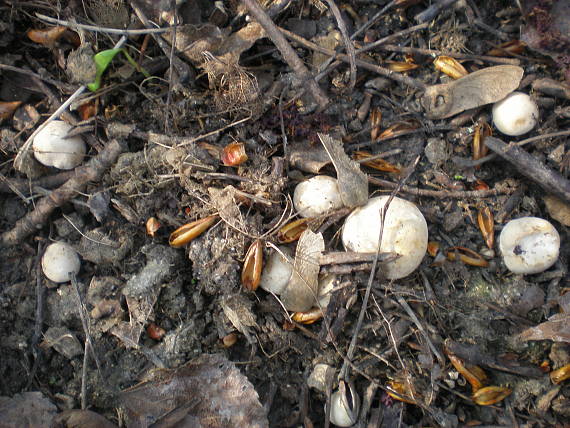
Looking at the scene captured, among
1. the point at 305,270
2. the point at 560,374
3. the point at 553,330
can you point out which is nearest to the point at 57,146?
the point at 305,270

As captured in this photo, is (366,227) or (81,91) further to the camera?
(81,91)

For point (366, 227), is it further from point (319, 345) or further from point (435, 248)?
point (319, 345)

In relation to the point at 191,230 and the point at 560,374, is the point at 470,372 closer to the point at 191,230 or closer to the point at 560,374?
the point at 560,374

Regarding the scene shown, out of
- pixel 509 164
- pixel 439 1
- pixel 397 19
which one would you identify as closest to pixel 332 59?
pixel 397 19

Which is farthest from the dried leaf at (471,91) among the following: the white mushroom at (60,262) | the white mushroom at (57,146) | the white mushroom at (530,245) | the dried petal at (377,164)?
the white mushroom at (60,262)

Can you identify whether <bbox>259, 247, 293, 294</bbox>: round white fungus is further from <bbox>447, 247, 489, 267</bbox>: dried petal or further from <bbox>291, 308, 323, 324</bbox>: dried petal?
<bbox>447, 247, 489, 267</bbox>: dried petal

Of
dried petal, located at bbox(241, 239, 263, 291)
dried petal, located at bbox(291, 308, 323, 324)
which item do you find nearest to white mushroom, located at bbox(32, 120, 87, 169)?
dried petal, located at bbox(241, 239, 263, 291)
